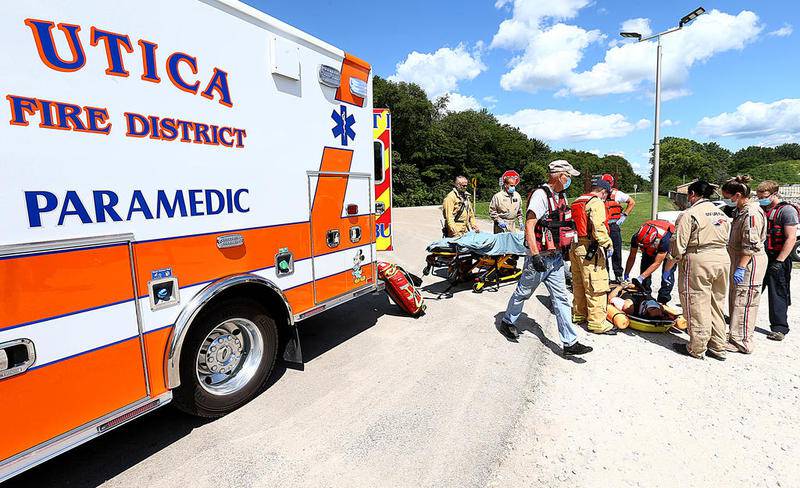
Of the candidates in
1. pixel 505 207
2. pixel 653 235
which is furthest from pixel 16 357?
pixel 505 207

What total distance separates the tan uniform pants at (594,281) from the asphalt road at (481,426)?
1.27 feet

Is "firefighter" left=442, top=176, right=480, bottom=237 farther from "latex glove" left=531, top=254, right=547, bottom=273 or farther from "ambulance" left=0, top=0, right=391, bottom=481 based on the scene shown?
"ambulance" left=0, top=0, right=391, bottom=481

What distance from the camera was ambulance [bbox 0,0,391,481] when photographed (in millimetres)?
2053

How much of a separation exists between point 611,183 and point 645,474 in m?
5.14

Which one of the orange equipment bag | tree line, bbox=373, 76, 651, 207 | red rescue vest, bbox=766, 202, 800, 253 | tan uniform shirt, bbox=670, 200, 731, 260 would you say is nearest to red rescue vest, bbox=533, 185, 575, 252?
tan uniform shirt, bbox=670, 200, 731, 260

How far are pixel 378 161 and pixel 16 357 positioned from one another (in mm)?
3836

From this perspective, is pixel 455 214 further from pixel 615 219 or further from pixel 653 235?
pixel 653 235

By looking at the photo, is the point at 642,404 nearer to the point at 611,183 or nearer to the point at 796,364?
the point at 796,364

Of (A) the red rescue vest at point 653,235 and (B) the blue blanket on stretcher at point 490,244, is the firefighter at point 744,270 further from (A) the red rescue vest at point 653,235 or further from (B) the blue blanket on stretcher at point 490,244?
(B) the blue blanket on stretcher at point 490,244

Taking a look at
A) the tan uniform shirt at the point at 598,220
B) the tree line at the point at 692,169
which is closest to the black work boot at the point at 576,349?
the tan uniform shirt at the point at 598,220

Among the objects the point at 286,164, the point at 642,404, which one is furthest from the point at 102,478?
the point at 642,404

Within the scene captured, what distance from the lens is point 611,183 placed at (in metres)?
6.75

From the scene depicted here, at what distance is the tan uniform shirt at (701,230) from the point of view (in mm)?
4043

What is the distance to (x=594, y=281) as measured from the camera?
4.89 m
